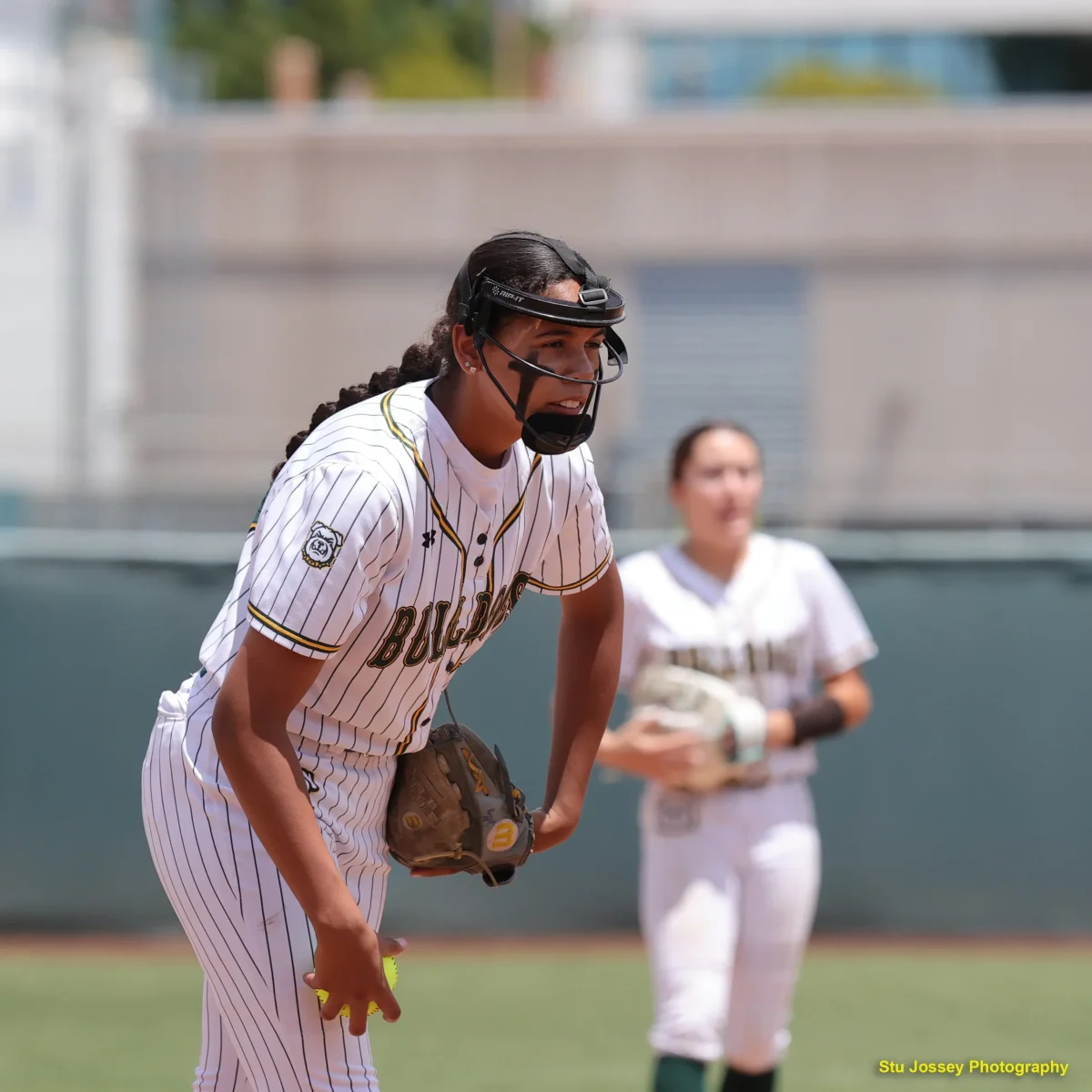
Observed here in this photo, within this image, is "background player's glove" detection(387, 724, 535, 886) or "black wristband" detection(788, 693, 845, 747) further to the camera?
"black wristband" detection(788, 693, 845, 747)

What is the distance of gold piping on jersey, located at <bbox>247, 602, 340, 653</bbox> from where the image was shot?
2818mm

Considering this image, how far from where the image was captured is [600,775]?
8.12m

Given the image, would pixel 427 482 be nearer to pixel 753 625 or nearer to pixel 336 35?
pixel 753 625

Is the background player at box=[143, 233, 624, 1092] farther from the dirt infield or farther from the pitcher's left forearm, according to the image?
the dirt infield

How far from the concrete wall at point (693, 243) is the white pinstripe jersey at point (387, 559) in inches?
712

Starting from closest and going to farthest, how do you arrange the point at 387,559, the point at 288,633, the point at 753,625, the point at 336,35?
the point at 288,633, the point at 387,559, the point at 753,625, the point at 336,35

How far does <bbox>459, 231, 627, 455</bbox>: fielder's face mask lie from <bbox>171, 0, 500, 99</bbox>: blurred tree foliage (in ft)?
159

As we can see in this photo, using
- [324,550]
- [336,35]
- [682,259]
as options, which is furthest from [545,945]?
[336,35]

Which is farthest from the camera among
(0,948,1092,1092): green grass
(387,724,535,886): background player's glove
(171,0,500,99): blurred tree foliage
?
(171,0,500,99): blurred tree foliage

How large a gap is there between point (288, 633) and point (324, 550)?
5.4 inches

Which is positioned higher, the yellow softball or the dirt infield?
the yellow softball

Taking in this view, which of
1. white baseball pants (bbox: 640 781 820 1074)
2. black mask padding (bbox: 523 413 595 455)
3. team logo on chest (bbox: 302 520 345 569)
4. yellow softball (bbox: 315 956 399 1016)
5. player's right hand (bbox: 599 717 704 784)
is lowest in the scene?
A: white baseball pants (bbox: 640 781 820 1074)

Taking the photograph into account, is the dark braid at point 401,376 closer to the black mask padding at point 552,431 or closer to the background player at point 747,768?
the black mask padding at point 552,431

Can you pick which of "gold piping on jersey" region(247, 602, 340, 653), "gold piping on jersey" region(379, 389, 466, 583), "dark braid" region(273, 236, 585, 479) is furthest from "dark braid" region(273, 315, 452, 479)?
"gold piping on jersey" region(247, 602, 340, 653)
